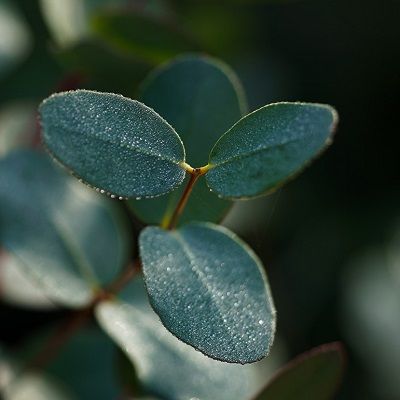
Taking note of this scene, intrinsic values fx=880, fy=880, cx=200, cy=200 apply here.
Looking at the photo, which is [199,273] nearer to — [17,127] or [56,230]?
[56,230]

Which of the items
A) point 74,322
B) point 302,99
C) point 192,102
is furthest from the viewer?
point 302,99

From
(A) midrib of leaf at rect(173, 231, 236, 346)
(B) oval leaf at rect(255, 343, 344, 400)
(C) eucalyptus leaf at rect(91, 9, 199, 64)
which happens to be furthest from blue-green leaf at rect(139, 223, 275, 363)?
(C) eucalyptus leaf at rect(91, 9, 199, 64)

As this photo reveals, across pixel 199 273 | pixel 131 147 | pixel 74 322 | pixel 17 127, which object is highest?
pixel 131 147

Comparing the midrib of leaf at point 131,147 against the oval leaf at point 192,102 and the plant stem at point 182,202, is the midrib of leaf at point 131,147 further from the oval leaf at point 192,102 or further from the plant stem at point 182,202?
the oval leaf at point 192,102

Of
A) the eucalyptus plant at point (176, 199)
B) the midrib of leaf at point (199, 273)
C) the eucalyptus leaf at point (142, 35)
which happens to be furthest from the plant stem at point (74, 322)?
the eucalyptus leaf at point (142, 35)

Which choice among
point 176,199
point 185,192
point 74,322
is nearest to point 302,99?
point 74,322

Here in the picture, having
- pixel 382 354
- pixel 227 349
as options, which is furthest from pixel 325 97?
pixel 227 349

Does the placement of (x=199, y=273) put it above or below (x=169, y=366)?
above
